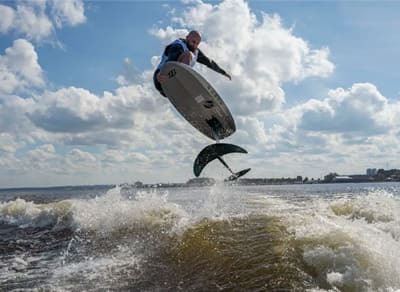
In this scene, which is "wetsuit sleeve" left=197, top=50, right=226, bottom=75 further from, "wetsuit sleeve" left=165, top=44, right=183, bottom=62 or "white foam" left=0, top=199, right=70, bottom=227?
"white foam" left=0, top=199, right=70, bottom=227

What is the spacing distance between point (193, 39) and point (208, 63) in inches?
48.0

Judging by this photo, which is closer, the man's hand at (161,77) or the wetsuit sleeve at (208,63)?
the man's hand at (161,77)

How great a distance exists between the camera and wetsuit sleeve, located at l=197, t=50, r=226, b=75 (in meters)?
11.9

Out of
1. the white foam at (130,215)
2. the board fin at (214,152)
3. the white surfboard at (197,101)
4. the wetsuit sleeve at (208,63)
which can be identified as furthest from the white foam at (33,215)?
the wetsuit sleeve at (208,63)

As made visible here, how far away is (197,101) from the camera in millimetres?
11281

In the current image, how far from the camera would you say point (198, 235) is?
10406 millimetres

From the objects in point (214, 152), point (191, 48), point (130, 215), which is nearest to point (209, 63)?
point (191, 48)

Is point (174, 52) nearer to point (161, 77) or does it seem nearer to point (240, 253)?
point (161, 77)

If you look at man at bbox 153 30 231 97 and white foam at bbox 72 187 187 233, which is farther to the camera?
white foam at bbox 72 187 187 233

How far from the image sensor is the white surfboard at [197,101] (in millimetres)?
10719

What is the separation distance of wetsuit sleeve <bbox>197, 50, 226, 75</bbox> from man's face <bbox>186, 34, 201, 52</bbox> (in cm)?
74

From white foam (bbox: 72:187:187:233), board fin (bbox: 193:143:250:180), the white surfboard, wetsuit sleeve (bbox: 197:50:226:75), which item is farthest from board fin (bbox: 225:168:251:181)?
wetsuit sleeve (bbox: 197:50:226:75)

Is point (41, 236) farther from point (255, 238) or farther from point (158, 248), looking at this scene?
point (255, 238)

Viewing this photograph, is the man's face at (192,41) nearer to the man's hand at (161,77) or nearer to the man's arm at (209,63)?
the man's arm at (209,63)
